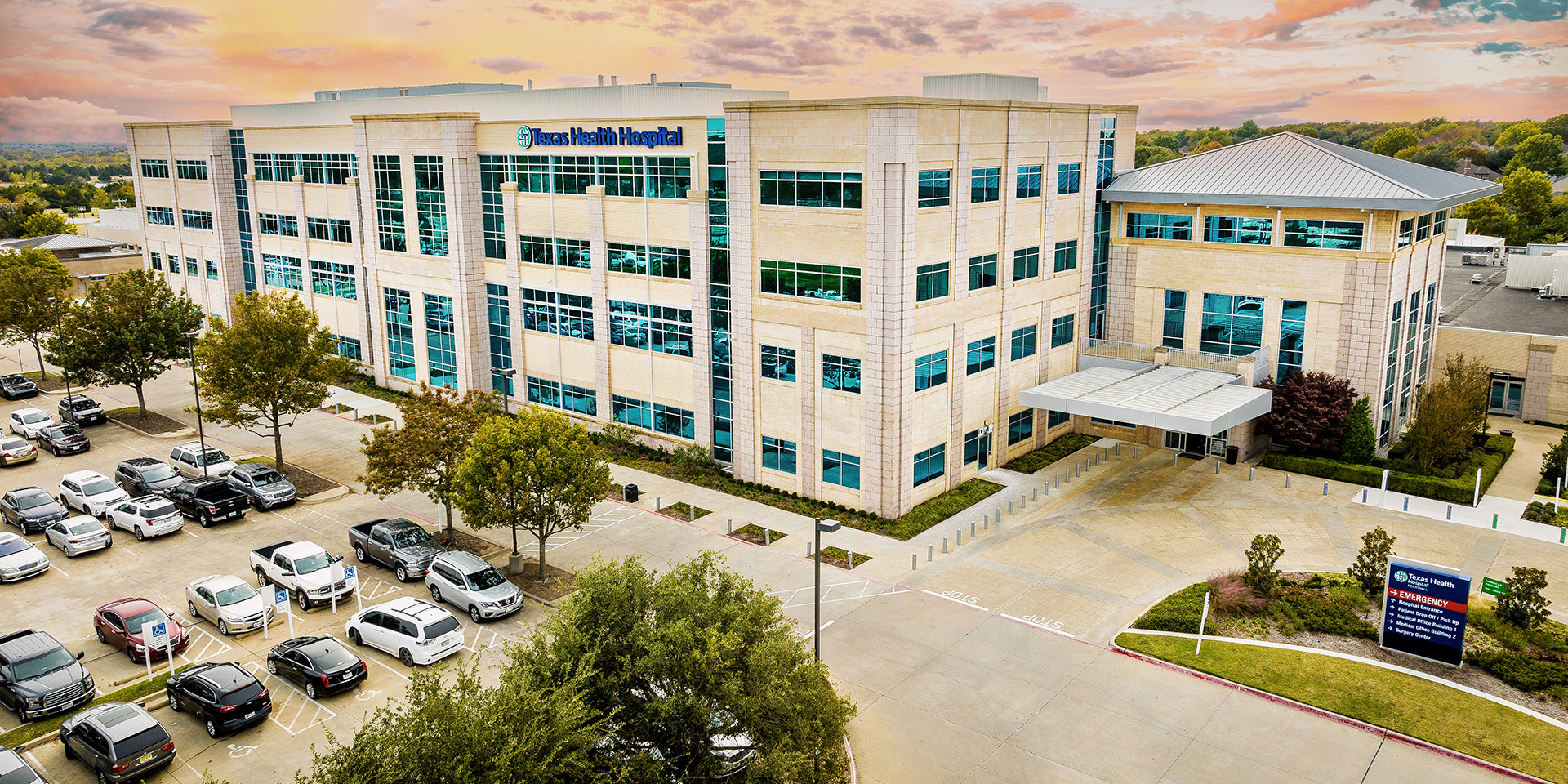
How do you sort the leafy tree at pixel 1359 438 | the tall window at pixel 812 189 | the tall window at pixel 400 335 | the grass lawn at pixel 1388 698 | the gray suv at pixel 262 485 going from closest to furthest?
the grass lawn at pixel 1388 698, the tall window at pixel 812 189, the gray suv at pixel 262 485, the leafy tree at pixel 1359 438, the tall window at pixel 400 335

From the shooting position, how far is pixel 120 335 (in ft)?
177

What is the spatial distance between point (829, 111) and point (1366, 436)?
28596mm

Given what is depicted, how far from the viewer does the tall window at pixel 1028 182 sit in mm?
46250

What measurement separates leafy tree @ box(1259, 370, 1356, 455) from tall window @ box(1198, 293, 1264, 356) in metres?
3.18

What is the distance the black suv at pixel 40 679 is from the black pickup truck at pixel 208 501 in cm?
1239

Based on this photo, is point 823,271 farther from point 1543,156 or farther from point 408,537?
point 1543,156

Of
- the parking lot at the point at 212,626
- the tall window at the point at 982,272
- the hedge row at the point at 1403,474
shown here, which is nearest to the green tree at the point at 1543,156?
the hedge row at the point at 1403,474

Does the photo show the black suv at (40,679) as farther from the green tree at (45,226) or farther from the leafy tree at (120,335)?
the green tree at (45,226)

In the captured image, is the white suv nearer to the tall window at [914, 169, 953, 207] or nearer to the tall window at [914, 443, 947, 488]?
the tall window at [914, 443, 947, 488]

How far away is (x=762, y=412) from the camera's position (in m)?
44.3

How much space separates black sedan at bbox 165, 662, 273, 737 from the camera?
84.7 ft

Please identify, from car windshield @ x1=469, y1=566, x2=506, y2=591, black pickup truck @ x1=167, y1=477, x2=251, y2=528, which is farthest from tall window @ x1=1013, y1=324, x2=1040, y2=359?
black pickup truck @ x1=167, y1=477, x2=251, y2=528

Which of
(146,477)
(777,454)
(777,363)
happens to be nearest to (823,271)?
(777,363)

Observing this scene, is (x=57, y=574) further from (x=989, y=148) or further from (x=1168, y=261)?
(x=1168, y=261)
